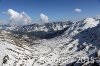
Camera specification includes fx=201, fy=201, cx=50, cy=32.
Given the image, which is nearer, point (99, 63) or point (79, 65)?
point (99, 63)

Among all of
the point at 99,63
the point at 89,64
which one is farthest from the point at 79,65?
the point at 99,63

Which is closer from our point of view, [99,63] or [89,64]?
[99,63]

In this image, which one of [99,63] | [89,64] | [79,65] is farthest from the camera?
[79,65]

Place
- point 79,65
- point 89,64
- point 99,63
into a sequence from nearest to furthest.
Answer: point 99,63 → point 89,64 → point 79,65

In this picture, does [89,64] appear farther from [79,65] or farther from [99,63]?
[79,65]

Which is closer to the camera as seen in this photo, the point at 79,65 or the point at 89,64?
the point at 89,64
